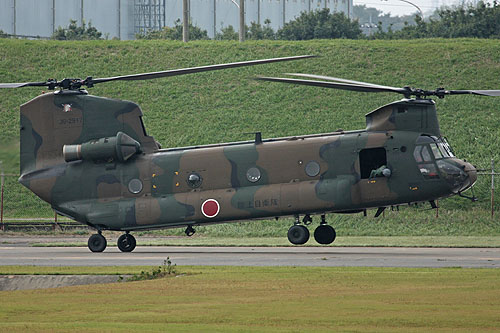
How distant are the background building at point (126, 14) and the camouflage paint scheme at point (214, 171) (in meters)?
49.0

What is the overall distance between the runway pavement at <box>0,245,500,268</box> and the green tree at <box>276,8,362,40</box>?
157 ft

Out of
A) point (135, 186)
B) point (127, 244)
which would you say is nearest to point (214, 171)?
point (135, 186)

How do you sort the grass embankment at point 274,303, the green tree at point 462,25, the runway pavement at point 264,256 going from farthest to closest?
the green tree at point 462,25 < the runway pavement at point 264,256 < the grass embankment at point 274,303

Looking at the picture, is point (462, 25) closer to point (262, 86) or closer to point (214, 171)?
point (262, 86)

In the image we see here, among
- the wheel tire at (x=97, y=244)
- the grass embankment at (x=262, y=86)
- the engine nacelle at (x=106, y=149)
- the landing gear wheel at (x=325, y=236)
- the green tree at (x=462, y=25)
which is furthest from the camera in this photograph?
the green tree at (x=462, y=25)

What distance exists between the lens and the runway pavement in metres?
21.6

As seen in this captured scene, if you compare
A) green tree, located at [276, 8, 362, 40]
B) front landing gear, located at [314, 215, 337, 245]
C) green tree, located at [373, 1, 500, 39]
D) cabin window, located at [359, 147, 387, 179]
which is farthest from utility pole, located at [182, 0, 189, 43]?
cabin window, located at [359, 147, 387, 179]

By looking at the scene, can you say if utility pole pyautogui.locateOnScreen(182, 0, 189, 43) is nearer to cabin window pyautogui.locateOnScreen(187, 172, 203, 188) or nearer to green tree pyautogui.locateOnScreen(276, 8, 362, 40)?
green tree pyautogui.locateOnScreen(276, 8, 362, 40)

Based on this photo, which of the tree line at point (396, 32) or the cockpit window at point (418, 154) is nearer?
the cockpit window at point (418, 154)

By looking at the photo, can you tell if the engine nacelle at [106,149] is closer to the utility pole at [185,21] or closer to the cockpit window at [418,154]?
the cockpit window at [418,154]

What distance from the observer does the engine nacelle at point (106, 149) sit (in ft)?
87.7

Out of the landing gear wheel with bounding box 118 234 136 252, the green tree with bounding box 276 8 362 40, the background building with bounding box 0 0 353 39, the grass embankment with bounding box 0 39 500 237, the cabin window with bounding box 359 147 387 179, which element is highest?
the background building with bounding box 0 0 353 39

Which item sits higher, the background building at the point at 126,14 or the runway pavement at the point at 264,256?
the background building at the point at 126,14

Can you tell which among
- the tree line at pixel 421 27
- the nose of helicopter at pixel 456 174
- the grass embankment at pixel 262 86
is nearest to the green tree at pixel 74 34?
the grass embankment at pixel 262 86
